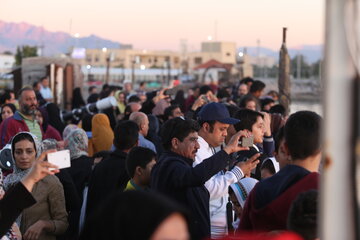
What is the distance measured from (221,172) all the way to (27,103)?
4.51 metres

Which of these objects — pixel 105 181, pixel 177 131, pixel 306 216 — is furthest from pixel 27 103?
pixel 306 216

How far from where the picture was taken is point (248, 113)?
7.11 meters

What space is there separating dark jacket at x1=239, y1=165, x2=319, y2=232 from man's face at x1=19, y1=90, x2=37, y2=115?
626cm

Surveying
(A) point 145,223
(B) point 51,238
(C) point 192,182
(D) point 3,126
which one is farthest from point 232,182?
(D) point 3,126

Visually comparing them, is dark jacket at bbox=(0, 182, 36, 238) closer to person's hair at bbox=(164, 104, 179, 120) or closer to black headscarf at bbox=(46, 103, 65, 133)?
person's hair at bbox=(164, 104, 179, 120)

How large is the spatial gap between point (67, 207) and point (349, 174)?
460 cm

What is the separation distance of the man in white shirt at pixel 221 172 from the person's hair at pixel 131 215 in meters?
3.08

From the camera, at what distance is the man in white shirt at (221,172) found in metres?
5.34

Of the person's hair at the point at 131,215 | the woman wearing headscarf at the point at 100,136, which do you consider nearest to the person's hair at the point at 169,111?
the woman wearing headscarf at the point at 100,136

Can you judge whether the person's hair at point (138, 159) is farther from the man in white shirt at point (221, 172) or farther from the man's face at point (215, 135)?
the man's face at point (215, 135)

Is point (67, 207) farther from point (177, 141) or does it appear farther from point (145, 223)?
point (145, 223)

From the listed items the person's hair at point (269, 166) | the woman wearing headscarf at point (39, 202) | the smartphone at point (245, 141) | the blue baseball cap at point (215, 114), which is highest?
the blue baseball cap at point (215, 114)

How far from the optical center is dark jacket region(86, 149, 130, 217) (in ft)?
21.0

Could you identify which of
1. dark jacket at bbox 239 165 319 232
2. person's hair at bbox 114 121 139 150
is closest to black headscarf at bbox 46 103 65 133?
person's hair at bbox 114 121 139 150
